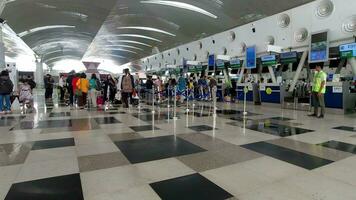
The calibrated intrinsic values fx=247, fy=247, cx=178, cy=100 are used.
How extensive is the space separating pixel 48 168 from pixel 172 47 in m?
23.3

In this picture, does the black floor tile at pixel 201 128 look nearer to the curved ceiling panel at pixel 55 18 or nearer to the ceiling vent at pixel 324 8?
the ceiling vent at pixel 324 8

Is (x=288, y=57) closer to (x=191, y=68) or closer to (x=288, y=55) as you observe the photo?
(x=288, y=55)

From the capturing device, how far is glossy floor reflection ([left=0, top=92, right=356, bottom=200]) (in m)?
2.60

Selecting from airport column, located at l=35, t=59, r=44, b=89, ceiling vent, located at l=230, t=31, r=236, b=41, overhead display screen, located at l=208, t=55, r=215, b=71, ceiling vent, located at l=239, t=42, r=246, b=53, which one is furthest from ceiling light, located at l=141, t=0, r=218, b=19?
airport column, located at l=35, t=59, r=44, b=89

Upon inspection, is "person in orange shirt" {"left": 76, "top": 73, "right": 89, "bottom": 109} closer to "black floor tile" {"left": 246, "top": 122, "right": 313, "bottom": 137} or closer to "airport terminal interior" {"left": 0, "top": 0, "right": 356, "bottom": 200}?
"airport terminal interior" {"left": 0, "top": 0, "right": 356, "bottom": 200}

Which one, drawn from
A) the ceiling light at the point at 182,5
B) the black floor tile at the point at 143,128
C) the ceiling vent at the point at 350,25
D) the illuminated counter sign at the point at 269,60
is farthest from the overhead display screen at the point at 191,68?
the black floor tile at the point at 143,128

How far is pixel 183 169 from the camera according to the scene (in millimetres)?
3270

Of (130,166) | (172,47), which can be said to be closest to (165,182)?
(130,166)

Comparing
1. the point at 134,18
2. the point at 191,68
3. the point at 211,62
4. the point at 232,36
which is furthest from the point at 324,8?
the point at 134,18

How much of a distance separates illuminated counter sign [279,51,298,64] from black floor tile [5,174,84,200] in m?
12.1

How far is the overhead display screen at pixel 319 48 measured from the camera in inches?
431

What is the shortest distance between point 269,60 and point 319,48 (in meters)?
2.67

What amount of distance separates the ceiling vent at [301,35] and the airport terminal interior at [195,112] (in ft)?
0.16

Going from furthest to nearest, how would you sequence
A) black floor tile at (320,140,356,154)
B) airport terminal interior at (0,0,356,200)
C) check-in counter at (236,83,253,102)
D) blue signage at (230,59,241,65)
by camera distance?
blue signage at (230,59,241,65) → check-in counter at (236,83,253,102) → black floor tile at (320,140,356,154) → airport terminal interior at (0,0,356,200)
